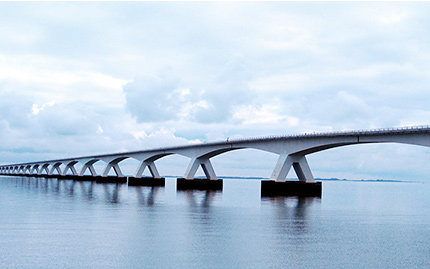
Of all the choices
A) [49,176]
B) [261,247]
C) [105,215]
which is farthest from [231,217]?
[49,176]

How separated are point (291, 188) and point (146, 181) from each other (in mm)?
46291

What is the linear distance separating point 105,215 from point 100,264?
50.0 feet

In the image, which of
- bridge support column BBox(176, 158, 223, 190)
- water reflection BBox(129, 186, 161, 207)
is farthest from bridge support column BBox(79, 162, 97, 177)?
water reflection BBox(129, 186, 161, 207)

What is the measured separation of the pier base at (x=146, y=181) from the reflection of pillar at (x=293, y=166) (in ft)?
137

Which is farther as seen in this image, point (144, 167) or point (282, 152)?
point (144, 167)

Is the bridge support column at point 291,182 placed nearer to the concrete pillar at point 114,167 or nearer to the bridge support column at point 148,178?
the bridge support column at point 148,178

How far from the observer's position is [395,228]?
88.0ft

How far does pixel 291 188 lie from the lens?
191ft

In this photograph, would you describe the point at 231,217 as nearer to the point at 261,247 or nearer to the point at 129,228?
the point at 129,228

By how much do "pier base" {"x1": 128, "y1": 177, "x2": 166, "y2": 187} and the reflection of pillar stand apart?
4168 cm

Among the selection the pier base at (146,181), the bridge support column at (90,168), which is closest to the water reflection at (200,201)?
the pier base at (146,181)

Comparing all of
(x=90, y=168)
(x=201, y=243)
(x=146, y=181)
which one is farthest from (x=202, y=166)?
(x=201, y=243)

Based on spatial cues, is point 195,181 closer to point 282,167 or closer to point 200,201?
point 282,167

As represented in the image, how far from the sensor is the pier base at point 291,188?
5794 centimetres
